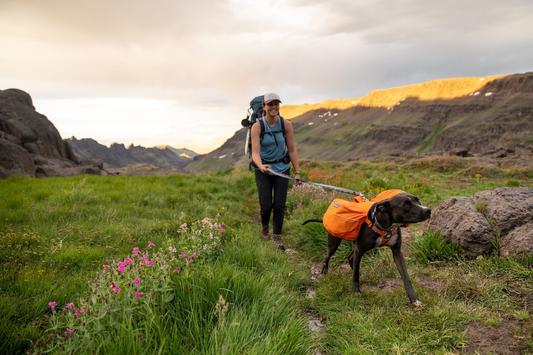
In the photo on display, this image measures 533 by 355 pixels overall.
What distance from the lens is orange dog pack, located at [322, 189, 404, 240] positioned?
15.9ft

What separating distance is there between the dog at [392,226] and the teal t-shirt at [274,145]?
9.03 ft

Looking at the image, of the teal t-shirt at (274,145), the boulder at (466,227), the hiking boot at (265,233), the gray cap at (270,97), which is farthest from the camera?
the hiking boot at (265,233)

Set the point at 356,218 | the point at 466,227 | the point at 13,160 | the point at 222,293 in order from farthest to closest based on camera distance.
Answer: the point at 13,160 < the point at 466,227 < the point at 356,218 < the point at 222,293

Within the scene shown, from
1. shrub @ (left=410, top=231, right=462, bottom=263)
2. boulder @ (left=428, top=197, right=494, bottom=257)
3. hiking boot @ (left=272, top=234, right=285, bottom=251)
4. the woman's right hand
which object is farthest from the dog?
the woman's right hand

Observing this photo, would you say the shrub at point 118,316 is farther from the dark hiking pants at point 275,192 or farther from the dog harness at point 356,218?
the dark hiking pants at point 275,192

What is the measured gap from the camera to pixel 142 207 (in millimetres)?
9266

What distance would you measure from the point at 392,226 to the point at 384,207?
28 centimetres

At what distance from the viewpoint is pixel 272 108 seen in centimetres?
675

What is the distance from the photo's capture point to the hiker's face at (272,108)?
265 inches

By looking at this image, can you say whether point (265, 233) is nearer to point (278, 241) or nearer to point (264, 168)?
point (278, 241)

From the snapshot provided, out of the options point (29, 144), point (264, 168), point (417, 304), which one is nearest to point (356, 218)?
point (417, 304)

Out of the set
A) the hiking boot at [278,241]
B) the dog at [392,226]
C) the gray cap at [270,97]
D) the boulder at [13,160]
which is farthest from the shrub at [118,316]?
the boulder at [13,160]

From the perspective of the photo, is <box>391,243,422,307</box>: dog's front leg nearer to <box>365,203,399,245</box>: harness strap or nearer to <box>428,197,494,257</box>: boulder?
<box>365,203,399,245</box>: harness strap

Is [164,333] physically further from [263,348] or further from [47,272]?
[47,272]
